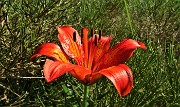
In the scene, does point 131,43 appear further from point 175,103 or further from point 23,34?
point 23,34

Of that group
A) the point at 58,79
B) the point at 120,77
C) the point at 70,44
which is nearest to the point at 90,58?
the point at 70,44

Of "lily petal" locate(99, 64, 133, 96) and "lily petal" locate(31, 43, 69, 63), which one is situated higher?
"lily petal" locate(31, 43, 69, 63)

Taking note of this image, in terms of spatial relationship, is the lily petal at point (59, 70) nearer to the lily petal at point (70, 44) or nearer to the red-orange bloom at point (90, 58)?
the red-orange bloom at point (90, 58)

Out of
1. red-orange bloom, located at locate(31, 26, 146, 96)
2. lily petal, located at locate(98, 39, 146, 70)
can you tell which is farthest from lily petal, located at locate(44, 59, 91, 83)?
lily petal, located at locate(98, 39, 146, 70)

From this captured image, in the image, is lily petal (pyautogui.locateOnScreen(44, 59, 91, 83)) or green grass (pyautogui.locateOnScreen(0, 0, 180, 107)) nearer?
lily petal (pyautogui.locateOnScreen(44, 59, 91, 83))

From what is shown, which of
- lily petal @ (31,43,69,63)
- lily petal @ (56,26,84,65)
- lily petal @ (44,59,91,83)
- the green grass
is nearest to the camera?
lily petal @ (44,59,91,83)

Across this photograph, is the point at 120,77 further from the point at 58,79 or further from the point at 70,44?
the point at 58,79

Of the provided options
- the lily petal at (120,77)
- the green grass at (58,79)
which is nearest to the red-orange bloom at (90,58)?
the lily petal at (120,77)

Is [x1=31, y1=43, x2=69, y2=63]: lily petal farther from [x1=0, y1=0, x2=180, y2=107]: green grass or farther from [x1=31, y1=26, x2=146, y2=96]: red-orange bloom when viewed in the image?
[x1=0, y1=0, x2=180, y2=107]: green grass
